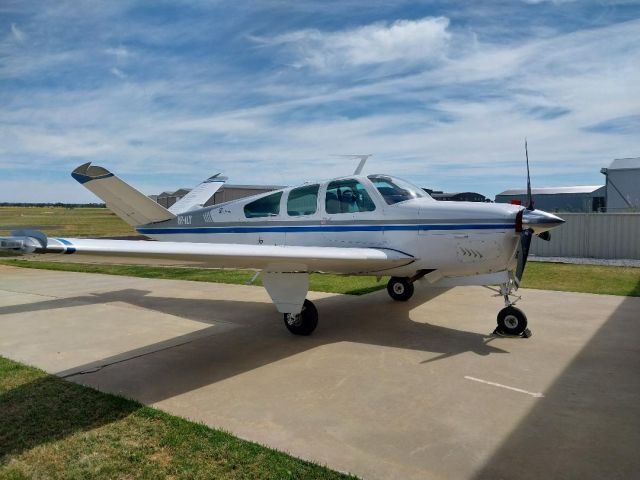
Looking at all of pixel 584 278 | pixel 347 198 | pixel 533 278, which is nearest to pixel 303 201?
pixel 347 198

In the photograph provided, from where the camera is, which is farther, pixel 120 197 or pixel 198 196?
pixel 198 196

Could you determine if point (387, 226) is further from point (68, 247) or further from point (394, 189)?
point (68, 247)

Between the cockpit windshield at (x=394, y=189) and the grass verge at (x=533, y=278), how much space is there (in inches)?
147

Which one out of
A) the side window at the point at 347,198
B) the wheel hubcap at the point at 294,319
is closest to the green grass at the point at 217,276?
the side window at the point at 347,198

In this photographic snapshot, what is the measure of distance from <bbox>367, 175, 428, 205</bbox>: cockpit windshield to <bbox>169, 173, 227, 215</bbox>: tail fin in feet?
17.9

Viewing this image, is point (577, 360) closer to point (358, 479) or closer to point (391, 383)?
point (391, 383)

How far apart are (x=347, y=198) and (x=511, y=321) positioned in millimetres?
3132

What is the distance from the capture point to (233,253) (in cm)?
534

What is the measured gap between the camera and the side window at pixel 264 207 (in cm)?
823

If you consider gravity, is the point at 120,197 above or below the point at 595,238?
above

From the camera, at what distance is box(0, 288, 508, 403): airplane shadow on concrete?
17.3ft

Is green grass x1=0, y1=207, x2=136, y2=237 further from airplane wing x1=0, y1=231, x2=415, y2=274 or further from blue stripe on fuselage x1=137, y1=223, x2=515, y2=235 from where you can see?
blue stripe on fuselage x1=137, y1=223, x2=515, y2=235

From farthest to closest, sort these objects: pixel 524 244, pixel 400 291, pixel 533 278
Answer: pixel 533 278 → pixel 400 291 → pixel 524 244

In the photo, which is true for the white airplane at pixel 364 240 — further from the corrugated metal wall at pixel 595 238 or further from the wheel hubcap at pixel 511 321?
the corrugated metal wall at pixel 595 238
